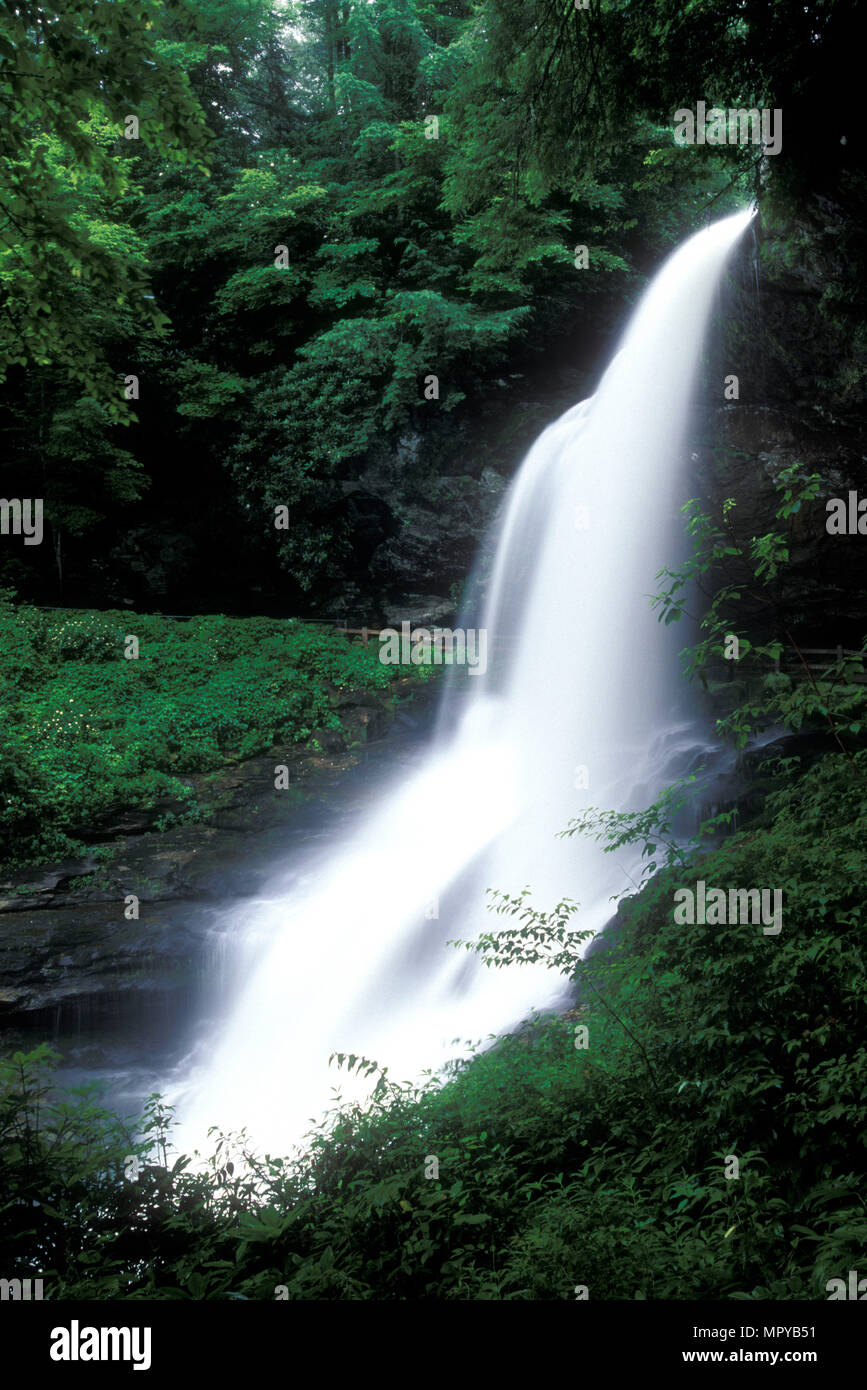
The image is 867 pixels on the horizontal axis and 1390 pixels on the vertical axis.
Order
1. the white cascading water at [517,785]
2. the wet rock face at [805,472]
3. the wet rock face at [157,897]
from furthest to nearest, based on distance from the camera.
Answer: the wet rock face at [805,472] → the wet rock face at [157,897] → the white cascading water at [517,785]

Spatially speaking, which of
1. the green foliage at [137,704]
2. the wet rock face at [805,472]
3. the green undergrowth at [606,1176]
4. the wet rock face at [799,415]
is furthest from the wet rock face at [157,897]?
the wet rock face at [799,415]

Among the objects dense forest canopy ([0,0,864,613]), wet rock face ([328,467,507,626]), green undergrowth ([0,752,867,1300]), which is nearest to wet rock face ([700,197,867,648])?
dense forest canopy ([0,0,864,613])

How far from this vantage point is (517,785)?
12.9 metres

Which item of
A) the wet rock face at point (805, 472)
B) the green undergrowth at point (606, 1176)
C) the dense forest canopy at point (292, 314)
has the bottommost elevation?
the green undergrowth at point (606, 1176)

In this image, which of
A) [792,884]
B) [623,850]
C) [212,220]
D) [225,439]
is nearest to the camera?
[792,884]

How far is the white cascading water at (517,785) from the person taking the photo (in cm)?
835

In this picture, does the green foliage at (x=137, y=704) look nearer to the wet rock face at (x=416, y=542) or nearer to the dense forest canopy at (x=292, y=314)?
the wet rock face at (x=416, y=542)

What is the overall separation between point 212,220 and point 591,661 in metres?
13.4

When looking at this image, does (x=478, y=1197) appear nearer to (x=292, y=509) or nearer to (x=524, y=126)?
(x=524, y=126)

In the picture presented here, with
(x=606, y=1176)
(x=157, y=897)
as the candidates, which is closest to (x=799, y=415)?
(x=606, y=1176)

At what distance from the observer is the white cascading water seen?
27.4 ft
